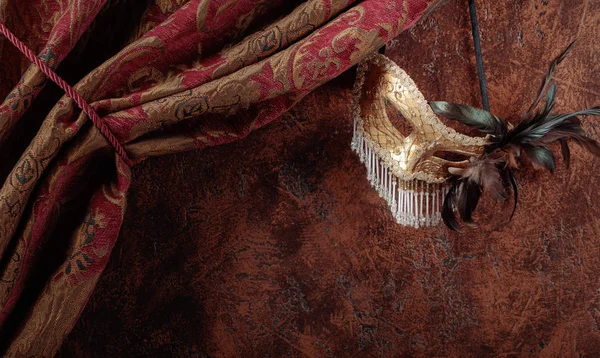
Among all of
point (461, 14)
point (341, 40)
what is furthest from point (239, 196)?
point (461, 14)

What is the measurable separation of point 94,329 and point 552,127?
110 centimetres

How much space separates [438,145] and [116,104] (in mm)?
600

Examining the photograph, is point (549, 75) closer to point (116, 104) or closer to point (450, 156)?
point (450, 156)

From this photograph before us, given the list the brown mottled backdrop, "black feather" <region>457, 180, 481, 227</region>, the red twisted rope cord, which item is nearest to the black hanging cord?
the brown mottled backdrop

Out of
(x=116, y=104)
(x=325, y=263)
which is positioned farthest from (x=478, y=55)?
(x=116, y=104)

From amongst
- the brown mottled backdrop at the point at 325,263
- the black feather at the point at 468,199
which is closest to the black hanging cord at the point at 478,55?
the brown mottled backdrop at the point at 325,263

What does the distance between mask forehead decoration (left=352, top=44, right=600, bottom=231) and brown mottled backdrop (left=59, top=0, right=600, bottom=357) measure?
12 cm

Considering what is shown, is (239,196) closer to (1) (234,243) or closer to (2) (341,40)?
(1) (234,243)

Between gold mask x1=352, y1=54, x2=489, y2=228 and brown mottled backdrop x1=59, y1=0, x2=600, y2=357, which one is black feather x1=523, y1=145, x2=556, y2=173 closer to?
gold mask x1=352, y1=54, x2=489, y2=228

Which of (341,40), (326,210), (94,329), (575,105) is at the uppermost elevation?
(341,40)

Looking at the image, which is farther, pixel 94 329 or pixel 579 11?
pixel 94 329

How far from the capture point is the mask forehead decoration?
1.00 metres

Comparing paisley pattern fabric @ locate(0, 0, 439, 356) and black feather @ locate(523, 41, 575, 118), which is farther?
black feather @ locate(523, 41, 575, 118)

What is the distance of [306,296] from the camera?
1.24 meters
